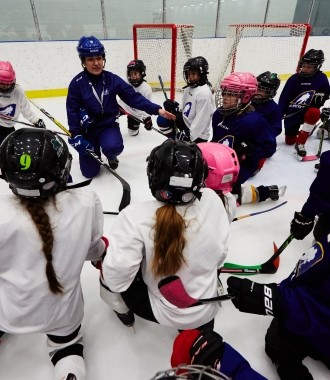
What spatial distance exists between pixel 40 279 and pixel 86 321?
1.83 feet

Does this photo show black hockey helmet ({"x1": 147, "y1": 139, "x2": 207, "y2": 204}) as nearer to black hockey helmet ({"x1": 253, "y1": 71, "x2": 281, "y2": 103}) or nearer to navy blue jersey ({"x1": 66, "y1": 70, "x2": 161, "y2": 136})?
navy blue jersey ({"x1": 66, "y1": 70, "x2": 161, "y2": 136})

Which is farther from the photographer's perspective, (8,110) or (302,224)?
(8,110)

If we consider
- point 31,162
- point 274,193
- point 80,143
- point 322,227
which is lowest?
point 274,193

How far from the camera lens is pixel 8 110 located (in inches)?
99.9

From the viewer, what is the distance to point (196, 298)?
972mm

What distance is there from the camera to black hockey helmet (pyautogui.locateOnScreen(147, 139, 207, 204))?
2.68 feet

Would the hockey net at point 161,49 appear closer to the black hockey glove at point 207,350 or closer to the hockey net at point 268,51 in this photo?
the hockey net at point 268,51

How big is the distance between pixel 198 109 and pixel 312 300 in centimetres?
191

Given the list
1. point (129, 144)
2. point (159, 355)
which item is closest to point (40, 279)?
point (159, 355)

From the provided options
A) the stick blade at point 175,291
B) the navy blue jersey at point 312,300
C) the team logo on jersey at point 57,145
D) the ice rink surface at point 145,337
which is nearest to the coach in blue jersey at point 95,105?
the ice rink surface at point 145,337

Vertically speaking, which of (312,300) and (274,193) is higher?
(312,300)

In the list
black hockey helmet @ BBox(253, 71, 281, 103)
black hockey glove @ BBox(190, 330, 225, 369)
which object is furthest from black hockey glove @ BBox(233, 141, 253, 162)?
black hockey glove @ BBox(190, 330, 225, 369)

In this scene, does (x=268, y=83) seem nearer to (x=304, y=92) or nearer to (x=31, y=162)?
(x=304, y=92)

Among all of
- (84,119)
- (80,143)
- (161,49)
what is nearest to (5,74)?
(84,119)
